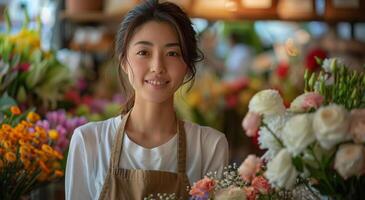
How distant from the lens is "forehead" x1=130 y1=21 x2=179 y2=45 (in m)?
1.92

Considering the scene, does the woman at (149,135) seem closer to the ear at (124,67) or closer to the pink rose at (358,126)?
the ear at (124,67)

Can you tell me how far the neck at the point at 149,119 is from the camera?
202 centimetres

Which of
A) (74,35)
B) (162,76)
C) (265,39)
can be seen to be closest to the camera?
(162,76)

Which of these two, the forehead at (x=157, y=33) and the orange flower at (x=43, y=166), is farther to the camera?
the orange flower at (x=43, y=166)

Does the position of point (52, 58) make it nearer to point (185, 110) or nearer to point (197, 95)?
point (185, 110)

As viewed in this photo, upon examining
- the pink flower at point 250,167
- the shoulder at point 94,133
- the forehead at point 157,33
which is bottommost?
the shoulder at point 94,133

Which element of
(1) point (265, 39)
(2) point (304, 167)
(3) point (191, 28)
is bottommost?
(1) point (265, 39)

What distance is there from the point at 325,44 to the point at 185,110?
1.83 m

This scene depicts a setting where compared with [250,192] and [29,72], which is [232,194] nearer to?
[250,192]

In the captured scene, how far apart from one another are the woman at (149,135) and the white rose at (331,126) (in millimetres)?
589

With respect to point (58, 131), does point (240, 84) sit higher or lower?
lower

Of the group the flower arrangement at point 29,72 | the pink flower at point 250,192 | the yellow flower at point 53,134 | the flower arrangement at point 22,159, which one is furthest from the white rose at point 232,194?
the flower arrangement at point 29,72

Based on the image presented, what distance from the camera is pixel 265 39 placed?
26.9 ft

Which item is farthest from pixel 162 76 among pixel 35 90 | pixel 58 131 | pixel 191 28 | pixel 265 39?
pixel 265 39
